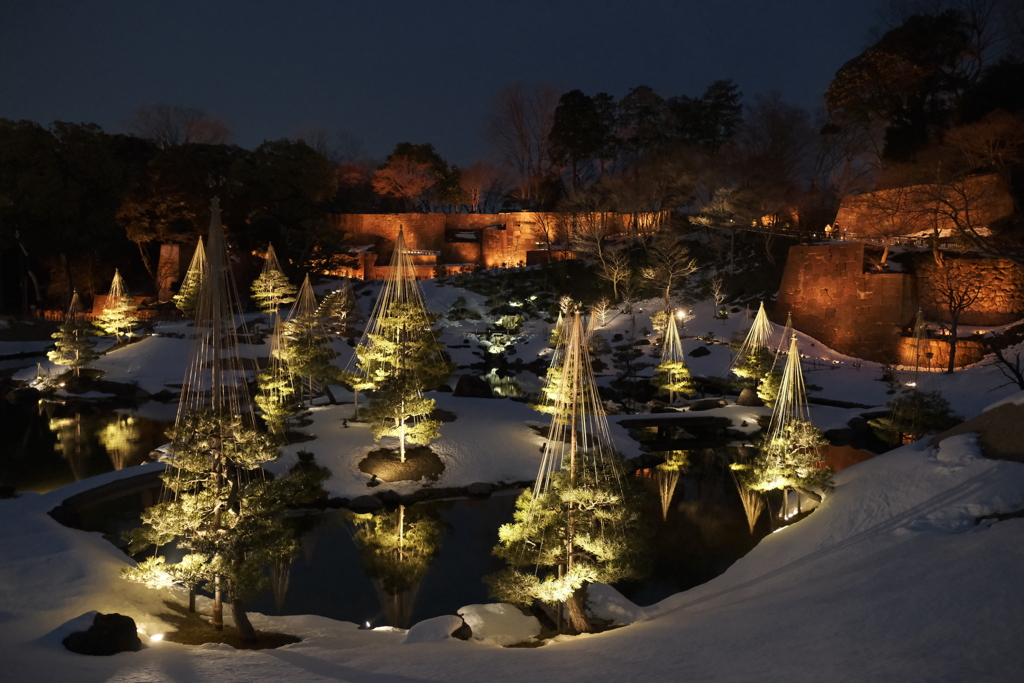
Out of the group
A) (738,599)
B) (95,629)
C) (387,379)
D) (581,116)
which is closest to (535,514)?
(738,599)

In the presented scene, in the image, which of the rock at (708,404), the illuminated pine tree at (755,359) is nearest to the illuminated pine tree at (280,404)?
the rock at (708,404)

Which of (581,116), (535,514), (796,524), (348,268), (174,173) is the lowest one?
(796,524)

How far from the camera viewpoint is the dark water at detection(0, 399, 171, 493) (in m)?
16.0

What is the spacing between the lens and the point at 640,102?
44.9 m

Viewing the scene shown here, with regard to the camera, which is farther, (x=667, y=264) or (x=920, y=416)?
(x=667, y=264)

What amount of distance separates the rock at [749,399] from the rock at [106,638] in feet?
65.8

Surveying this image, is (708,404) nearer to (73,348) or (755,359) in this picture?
(755,359)

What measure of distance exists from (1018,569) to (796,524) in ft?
15.4

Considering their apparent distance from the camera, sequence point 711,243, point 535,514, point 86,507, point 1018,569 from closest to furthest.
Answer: point 1018,569, point 535,514, point 86,507, point 711,243

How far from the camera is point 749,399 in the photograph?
2267 cm

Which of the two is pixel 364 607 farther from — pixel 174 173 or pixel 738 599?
pixel 174 173

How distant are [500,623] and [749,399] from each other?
1665cm

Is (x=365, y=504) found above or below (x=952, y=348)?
below

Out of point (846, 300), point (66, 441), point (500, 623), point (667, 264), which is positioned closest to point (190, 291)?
point (66, 441)
